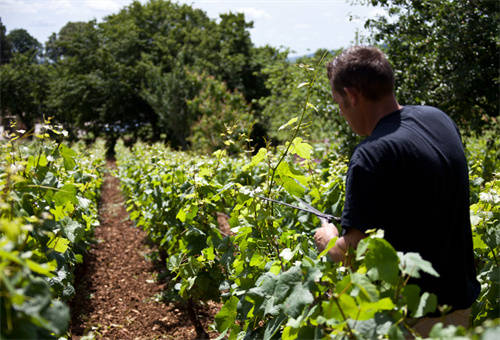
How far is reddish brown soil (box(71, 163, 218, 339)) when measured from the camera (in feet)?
13.5

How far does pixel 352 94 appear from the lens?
5.20 ft

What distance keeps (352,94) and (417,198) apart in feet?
1.54

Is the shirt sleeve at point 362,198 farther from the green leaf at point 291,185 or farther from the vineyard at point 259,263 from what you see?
the green leaf at point 291,185

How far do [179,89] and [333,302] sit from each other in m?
19.3

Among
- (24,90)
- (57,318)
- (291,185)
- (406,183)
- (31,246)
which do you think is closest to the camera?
(57,318)

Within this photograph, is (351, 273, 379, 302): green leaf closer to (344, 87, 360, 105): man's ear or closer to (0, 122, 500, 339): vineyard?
(0, 122, 500, 339): vineyard

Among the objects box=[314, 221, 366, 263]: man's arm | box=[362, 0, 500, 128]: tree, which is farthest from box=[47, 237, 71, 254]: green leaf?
box=[362, 0, 500, 128]: tree

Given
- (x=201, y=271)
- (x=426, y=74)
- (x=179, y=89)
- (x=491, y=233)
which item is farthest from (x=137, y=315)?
(x=179, y=89)

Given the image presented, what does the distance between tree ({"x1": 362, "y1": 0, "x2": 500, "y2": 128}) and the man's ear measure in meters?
4.86

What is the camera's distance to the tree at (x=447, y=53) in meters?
5.73

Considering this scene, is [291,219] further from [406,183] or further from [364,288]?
[364,288]

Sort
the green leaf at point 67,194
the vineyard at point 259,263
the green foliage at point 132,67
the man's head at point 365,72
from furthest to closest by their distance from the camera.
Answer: the green foliage at point 132,67, the green leaf at point 67,194, the man's head at point 365,72, the vineyard at point 259,263

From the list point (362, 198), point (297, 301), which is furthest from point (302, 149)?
point (297, 301)

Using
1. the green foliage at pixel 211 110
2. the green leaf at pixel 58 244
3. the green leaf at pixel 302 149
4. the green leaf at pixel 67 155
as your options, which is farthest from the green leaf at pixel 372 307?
the green foliage at pixel 211 110
